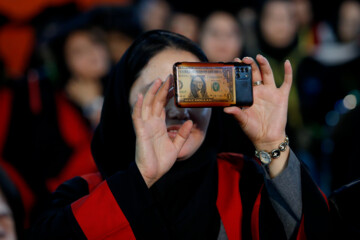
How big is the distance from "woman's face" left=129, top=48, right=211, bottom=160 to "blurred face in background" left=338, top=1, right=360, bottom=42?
122 inches

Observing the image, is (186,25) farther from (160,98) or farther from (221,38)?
(160,98)

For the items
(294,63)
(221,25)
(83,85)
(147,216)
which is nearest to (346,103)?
(294,63)

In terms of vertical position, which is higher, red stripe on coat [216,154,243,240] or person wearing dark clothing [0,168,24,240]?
red stripe on coat [216,154,243,240]

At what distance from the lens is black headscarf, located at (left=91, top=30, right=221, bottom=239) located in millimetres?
1216

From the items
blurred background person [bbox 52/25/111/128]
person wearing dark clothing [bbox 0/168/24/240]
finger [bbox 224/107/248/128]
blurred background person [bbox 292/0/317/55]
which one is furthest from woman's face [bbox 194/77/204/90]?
blurred background person [bbox 292/0/317/55]

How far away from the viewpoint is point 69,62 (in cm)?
284

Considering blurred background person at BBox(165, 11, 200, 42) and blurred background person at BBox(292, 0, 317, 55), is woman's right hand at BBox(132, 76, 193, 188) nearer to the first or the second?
blurred background person at BBox(165, 11, 200, 42)

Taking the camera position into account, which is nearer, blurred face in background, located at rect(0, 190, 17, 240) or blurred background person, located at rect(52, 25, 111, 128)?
blurred face in background, located at rect(0, 190, 17, 240)

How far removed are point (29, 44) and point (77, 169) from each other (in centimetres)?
279

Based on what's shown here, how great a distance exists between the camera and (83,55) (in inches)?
112

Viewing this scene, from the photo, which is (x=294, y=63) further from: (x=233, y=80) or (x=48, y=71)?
(x=233, y=80)

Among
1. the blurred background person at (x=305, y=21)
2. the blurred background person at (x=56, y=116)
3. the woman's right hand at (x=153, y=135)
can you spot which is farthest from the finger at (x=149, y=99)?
the blurred background person at (x=305, y=21)

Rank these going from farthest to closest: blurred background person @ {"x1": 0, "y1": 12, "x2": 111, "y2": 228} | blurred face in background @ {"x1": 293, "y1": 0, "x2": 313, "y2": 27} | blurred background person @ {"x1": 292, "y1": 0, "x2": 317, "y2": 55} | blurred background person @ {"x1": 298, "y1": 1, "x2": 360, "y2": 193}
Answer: blurred face in background @ {"x1": 293, "y1": 0, "x2": 313, "y2": 27}
blurred background person @ {"x1": 292, "y1": 0, "x2": 317, "y2": 55}
blurred background person @ {"x1": 298, "y1": 1, "x2": 360, "y2": 193}
blurred background person @ {"x1": 0, "y1": 12, "x2": 111, "y2": 228}

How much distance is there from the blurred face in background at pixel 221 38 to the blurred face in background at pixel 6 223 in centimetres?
187
